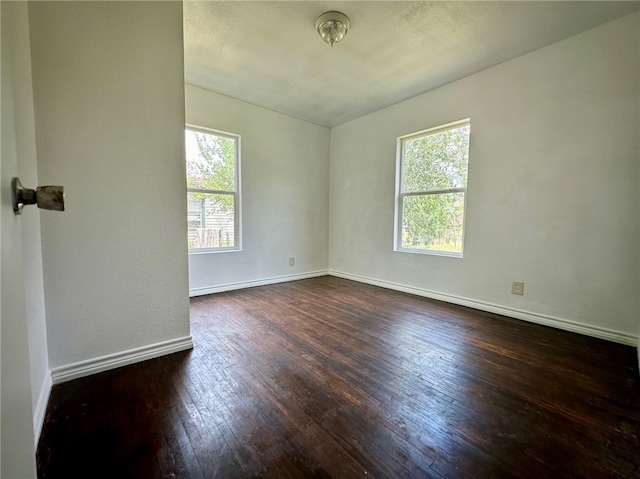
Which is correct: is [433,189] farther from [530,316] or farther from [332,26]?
[332,26]

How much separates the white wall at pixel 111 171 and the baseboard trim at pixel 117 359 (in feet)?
0.05

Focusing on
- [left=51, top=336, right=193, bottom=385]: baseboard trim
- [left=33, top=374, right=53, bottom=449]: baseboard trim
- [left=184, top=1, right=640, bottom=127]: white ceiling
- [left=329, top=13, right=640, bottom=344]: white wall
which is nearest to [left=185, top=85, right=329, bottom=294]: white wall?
[left=184, top=1, right=640, bottom=127]: white ceiling

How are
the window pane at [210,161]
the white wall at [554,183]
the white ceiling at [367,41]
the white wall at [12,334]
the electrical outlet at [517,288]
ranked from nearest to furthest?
the white wall at [12,334] < the white ceiling at [367,41] < the white wall at [554,183] < the electrical outlet at [517,288] < the window pane at [210,161]

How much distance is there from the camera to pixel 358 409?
145cm

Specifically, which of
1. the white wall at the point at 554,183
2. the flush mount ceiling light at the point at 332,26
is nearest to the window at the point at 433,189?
the white wall at the point at 554,183

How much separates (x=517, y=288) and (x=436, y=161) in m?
1.68

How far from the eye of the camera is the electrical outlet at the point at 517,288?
278 cm

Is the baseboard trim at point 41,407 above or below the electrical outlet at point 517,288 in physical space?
below

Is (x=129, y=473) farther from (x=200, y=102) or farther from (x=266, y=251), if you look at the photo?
(x=200, y=102)

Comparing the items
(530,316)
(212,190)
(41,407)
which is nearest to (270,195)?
(212,190)

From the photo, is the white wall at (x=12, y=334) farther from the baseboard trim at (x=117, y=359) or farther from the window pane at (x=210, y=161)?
the window pane at (x=210, y=161)

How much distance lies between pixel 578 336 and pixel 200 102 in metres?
4.57

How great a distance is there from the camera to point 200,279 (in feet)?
11.8

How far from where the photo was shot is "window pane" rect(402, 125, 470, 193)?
3.22 m
